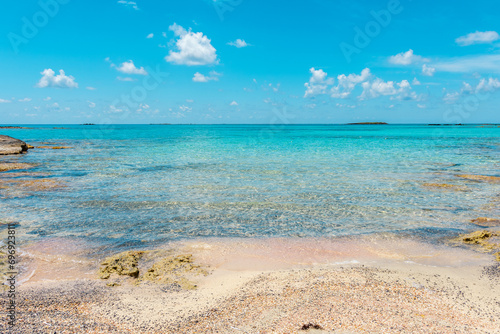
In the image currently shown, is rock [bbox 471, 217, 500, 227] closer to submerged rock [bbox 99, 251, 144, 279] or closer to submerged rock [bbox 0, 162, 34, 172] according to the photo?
submerged rock [bbox 99, 251, 144, 279]

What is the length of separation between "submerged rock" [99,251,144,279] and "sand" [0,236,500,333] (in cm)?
19

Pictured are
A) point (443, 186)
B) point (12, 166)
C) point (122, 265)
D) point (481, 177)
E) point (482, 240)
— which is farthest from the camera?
point (12, 166)

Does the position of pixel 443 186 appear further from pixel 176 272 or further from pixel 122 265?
pixel 122 265

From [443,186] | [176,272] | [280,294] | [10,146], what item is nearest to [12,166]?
[10,146]

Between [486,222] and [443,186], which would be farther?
[443,186]

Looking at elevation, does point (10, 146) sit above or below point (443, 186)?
above

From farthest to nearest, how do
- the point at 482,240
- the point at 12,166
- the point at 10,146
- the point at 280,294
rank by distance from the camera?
1. the point at 10,146
2. the point at 12,166
3. the point at 482,240
4. the point at 280,294

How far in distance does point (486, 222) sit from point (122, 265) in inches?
498

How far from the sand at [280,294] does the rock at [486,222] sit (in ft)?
10.7

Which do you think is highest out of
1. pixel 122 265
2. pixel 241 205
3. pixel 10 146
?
pixel 10 146

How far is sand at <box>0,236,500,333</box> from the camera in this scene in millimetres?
5652

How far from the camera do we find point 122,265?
8.10 m

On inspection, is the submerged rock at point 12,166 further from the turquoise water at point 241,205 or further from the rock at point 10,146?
the rock at point 10,146

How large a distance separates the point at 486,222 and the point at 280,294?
961 cm
